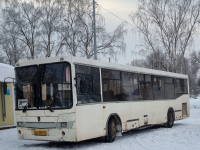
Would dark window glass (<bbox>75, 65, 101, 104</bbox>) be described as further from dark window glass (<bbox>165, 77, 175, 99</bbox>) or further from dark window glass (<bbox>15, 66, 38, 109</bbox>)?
dark window glass (<bbox>165, 77, 175, 99</bbox>)

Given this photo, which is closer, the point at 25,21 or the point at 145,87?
the point at 145,87

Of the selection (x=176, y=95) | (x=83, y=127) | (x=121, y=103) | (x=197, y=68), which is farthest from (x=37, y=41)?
(x=197, y=68)

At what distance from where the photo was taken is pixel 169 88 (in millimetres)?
18797

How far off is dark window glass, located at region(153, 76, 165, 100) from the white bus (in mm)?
3124

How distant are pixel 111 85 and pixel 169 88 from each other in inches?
264

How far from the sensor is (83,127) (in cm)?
1099

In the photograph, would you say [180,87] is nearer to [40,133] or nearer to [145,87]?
[145,87]

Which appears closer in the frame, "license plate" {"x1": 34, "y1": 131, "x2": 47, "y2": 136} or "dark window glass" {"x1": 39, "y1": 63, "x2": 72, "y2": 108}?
"dark window glass" {"x1": 39, "y1": 63, "x2": 72, "y2": 108}

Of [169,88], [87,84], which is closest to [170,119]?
[169,88]

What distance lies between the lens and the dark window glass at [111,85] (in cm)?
1256

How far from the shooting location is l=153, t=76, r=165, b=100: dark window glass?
17106mm

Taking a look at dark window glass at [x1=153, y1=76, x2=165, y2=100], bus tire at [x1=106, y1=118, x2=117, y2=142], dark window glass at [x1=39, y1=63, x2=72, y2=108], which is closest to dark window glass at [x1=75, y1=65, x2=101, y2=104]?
dark window glass at [x1=39, y1=63, x2=72, y2=108]

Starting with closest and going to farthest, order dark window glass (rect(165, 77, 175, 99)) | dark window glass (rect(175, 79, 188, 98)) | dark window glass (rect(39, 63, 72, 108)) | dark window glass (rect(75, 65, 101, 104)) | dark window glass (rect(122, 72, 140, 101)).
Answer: dark window glass (rect(39, 63, 72, 108)), dark window glass (rect(75, 65, 101, 104)), dark window glass (rect(122, 72, 140, 101)), dark window glass (rect(165, 77, 175, 99)), dark window glass (rect(175, 79, 188, 98))

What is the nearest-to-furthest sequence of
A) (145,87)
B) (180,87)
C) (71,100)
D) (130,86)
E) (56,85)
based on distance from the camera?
1. (71,100)
2. (56,85)
3. (130,86)
4. (145,87)
5. (180,87)
